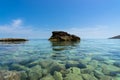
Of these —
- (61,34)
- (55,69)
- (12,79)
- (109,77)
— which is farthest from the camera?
(61,34)

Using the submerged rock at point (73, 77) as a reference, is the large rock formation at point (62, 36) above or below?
above

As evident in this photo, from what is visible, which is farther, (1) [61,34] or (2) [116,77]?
(1) [61,34]

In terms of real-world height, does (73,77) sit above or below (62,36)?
below

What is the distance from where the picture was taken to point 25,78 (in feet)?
21.9

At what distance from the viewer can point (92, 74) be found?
7289 mm

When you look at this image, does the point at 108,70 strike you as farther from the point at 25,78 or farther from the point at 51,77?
the point at 25,78

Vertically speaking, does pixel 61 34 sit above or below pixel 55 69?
above

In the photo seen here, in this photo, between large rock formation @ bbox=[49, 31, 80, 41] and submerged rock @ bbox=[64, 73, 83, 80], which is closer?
submerged rock @ bbox=[64, 73, 83, 80]

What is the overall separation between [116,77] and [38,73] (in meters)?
3.61

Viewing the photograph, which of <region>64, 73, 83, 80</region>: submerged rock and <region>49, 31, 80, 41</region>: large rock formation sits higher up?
<region>49, 31, 80, 41</region>: large rock formation

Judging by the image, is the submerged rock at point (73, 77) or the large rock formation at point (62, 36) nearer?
the submerged rock at point (73, 77)

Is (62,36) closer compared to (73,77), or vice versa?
(73,77)

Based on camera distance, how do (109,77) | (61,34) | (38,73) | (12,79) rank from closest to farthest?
(12,79)
(109,77)
(38,73)
(61,34)

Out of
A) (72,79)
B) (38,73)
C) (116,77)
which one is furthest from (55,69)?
(116,77)
